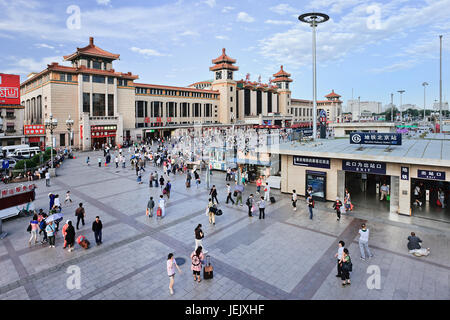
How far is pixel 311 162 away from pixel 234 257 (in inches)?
398

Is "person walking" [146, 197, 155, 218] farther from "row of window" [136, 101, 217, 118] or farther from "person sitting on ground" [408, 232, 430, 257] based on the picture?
"row of window" [136, 101, 217, 118]

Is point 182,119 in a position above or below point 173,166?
above

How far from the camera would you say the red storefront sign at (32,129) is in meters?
47.0

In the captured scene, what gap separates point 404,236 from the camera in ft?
40.2

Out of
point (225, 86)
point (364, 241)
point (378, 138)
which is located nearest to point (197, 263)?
point (364, 241)

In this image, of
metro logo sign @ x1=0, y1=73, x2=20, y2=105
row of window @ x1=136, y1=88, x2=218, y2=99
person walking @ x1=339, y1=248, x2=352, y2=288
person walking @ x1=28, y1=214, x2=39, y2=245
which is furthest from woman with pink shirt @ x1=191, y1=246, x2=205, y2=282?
row of window @ x1=136, y1=88, x2=218, y2=99

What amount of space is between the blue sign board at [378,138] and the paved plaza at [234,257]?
444 cm

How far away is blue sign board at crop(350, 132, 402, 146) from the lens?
53.6ft

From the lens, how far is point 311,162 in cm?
1823

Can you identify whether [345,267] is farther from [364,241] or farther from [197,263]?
[197,263]
